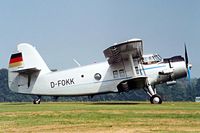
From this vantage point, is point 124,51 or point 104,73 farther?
point 104,73

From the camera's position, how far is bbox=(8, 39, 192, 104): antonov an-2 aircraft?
31.7 m

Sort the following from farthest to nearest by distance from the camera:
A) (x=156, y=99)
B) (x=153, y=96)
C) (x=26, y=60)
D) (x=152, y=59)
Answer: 1. (x=26, y=60)
2. (x=152, y=59)
3. (x=153, y=96)
4. (x=156, y=99)

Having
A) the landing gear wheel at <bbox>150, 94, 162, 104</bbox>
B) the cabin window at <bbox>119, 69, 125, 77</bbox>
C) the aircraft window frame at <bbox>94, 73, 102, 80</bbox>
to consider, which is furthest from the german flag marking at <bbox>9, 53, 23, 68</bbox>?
the landing gear wheel at <bbox>150, 94, 162, 104</bbox>

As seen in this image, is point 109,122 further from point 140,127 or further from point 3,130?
point 3,130

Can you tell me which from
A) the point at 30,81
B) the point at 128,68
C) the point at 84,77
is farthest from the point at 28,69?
the point at 128,68

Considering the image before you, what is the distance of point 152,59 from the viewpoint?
3225 cm

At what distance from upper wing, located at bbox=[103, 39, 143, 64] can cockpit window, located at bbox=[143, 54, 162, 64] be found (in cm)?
65

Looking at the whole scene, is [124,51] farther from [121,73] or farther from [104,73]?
[104,73]

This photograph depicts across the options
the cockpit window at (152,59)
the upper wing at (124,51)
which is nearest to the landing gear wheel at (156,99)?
the cockpit window at (152,59)

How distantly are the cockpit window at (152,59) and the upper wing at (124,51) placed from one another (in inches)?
25.4

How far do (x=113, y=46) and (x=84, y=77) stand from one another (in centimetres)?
506

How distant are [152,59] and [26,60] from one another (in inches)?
420

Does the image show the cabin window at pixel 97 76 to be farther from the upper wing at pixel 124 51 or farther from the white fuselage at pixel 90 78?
the upper wing at pixel 124 51

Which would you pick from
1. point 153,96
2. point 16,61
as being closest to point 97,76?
point 153,96
